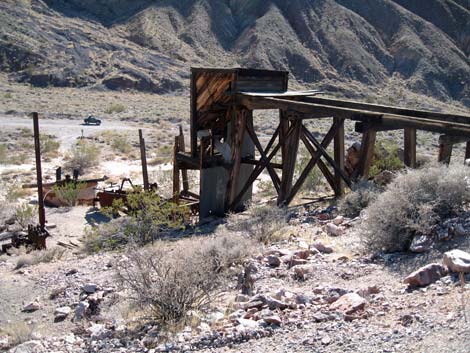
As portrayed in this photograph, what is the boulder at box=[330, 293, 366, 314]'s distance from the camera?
518 cm

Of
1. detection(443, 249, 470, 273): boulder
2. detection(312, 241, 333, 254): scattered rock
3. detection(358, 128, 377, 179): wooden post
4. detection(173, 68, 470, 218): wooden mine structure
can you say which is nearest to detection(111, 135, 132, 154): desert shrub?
detection(173, 68, 470, 218): wooden mine structure

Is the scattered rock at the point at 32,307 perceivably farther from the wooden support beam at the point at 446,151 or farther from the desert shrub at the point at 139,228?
the wooden support beam at the point at 446,151

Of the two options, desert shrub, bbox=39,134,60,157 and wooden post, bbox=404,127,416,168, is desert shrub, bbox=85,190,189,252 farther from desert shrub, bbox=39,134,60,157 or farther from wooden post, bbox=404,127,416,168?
desert shrub, bbox=39,134,60,157

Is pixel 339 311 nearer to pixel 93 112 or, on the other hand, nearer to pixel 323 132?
pixel 323 132

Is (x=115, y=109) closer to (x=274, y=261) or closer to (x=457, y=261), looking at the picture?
(x=274, y=261)

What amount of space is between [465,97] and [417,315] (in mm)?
57994

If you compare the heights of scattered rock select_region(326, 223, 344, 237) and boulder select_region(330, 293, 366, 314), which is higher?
boulder select_region(330, 293, 366, 314)

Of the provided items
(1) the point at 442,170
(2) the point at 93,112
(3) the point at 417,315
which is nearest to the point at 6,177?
(1) the point at 442,170

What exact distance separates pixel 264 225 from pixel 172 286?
2906mm

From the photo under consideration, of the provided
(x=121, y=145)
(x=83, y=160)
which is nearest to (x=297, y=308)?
(x=83, y=160)

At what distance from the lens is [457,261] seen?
17.5 feet

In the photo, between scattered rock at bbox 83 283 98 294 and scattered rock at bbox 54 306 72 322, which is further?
scattered rock at bbox 83 283 98 294

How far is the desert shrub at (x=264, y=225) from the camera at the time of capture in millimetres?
8430

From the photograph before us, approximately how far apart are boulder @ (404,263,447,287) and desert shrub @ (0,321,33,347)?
12.8 feet
